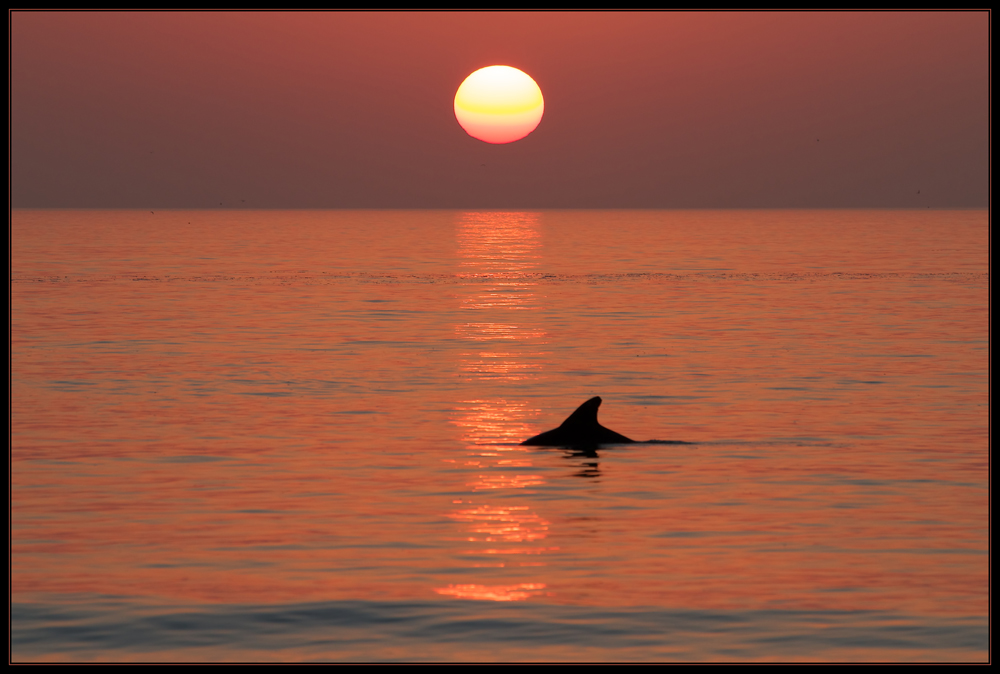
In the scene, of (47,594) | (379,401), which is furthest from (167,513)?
(379,401)

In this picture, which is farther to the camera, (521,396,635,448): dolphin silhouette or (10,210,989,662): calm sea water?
(521,396,635,448): dolphin silhouette

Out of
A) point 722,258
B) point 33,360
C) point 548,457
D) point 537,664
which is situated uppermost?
point 722,258

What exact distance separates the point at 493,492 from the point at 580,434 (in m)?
4.15

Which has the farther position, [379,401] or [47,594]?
[379,401]

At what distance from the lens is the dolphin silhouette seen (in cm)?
2512

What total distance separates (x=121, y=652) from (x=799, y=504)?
1027 cm

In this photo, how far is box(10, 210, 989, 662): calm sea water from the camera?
1473cm

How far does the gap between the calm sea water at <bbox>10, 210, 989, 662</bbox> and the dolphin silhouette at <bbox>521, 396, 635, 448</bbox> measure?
1.31 ft

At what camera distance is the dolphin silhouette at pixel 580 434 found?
25125 mm

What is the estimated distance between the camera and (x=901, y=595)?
1591cm

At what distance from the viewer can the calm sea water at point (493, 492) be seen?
1473 centimetres

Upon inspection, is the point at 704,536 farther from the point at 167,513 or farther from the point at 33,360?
the point at 33,360

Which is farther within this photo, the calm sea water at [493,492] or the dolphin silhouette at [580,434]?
the dolphin silhouette at [580,434]

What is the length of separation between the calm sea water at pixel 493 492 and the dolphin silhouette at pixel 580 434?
15.8 inches
